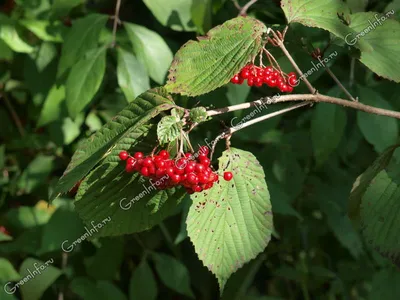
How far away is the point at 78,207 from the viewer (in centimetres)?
168

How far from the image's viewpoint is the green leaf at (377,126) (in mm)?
2301

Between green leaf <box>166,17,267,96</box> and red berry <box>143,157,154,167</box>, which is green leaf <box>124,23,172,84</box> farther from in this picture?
red berry <box>143,157,154,167</box>

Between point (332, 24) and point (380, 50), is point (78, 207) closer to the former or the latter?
point (332, 24)

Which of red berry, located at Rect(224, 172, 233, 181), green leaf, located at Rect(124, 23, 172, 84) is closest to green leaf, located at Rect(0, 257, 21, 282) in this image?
green leaf, located at Rect(124, 23, 172, 84)

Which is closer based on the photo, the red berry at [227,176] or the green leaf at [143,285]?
the red berry at [227,176]

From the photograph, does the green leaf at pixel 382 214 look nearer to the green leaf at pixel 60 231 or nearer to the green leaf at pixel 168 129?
the green leaf at pixel 168 129

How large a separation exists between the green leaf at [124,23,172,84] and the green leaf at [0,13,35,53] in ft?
1.76

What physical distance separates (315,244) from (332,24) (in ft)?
6.87

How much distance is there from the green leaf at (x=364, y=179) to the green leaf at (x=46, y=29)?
142 cm

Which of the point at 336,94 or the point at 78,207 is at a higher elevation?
the point at 78,207

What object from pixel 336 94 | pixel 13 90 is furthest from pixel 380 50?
pixel 13 90

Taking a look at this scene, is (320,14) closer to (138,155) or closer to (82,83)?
(138,155)

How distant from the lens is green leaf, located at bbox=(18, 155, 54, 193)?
2.85 metres

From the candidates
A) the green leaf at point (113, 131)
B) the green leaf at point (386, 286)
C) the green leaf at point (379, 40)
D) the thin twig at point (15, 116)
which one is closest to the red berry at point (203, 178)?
the green leaf at point (113, 131)
